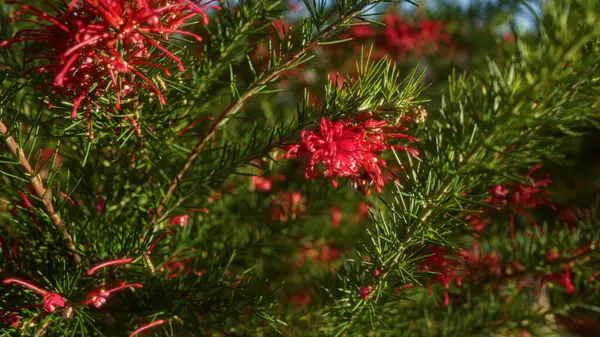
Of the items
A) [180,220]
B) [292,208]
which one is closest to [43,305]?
[180,220]

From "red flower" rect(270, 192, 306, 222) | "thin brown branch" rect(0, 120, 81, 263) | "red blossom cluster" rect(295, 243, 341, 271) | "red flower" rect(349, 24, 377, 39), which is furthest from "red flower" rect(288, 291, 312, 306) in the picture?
"red flower" rect(349, 24, 377, 39)

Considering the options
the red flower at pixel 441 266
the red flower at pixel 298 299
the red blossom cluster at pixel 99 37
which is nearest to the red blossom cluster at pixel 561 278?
the red flower at pixel 441 266

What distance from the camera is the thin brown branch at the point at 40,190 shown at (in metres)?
0.38

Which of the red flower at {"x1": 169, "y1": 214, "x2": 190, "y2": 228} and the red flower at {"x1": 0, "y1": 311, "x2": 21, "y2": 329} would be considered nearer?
the red flower at {"x1": 0, "y1": 311, "x2": 21, "y2": 329}

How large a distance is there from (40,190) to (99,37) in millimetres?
149

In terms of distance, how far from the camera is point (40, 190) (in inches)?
15.6

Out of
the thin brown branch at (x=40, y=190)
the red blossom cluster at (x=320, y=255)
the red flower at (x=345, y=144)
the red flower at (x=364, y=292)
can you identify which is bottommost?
the red blossom cluster at (x=320, y=255)

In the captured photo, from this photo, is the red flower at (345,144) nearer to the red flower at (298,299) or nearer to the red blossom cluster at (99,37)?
the red blossom cluster at (99,37)

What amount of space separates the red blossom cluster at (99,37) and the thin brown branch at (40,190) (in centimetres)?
5

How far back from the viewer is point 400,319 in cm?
56

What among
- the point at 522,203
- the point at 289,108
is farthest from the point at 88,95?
the point at 289,108

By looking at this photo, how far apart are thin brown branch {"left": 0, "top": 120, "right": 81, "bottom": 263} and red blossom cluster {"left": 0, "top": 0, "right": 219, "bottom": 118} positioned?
0.05 metres

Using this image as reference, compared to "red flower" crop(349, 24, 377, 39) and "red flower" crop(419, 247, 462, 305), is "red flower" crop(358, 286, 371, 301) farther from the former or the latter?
"red flower" crop(349, 24, 377, 39)

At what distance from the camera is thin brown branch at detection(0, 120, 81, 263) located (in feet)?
1.24
